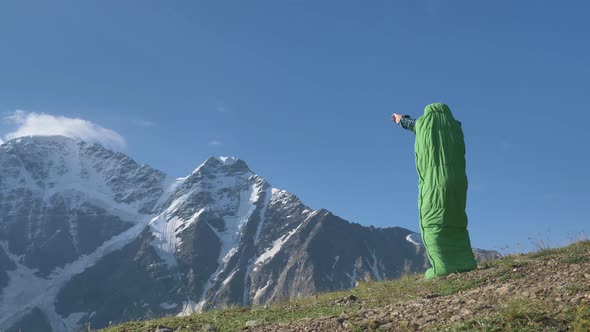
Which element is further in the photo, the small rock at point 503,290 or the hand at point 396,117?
the hand at point 396,117

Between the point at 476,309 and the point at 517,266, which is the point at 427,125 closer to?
the point at 517,266

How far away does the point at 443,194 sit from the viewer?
17734 millimetres

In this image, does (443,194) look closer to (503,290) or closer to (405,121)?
(405,121)

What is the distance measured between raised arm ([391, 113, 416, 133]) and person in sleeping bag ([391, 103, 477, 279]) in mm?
800

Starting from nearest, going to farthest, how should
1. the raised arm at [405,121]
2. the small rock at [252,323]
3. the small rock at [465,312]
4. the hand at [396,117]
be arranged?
1. the small rock at [465,312]
2. the small rock at [252,323]
3. the raised arm at [405,121]
4. the hand at [396,117]

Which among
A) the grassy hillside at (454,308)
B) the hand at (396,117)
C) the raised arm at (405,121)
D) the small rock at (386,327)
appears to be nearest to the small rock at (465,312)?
the grassy hillside at (454,308)

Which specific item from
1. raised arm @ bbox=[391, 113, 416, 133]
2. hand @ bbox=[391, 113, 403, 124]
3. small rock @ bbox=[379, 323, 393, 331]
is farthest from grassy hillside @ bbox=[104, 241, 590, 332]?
hand @ bbox=[391, 113, 403, 124]

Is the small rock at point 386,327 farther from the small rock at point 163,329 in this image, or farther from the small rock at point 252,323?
the small rock at point 163,329

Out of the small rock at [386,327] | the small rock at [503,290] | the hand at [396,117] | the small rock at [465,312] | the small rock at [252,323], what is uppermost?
the hand at [396,117]

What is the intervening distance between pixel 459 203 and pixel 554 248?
352 centimetres

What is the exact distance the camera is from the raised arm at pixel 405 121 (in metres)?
20.2

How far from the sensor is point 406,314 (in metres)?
9.70

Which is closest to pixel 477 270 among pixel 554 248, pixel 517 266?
pixel 517 266

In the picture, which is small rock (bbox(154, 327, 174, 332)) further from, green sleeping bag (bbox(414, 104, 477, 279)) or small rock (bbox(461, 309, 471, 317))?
green sleeping bag (bbox(414, 104, 477, 279))
